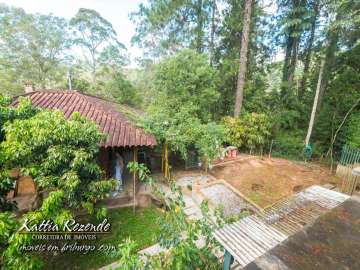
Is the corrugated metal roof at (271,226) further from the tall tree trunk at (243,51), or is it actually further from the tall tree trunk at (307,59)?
the tall tree trunk at (307,59)

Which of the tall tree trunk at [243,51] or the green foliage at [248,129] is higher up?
the tall tree trunk at [243,51]

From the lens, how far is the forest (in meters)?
8.95

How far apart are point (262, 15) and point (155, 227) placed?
15.1 metres

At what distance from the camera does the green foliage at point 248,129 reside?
415 inches

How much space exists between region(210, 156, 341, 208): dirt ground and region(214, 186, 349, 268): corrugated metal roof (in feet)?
8.93

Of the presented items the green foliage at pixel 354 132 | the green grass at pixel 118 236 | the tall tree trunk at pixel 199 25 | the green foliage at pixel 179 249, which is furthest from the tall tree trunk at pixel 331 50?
the green grass at pixel 118 236

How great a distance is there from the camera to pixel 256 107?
40.9ft

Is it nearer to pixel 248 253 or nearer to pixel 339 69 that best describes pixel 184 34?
pixel 339 69

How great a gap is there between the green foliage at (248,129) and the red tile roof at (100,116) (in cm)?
605

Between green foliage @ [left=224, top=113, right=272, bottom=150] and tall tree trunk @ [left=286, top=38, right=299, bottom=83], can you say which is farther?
tall tree trunk @ [left=286, top=38, right=299, bottom=83]

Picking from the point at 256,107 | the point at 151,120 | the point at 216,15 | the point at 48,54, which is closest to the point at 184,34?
the point at 216,15

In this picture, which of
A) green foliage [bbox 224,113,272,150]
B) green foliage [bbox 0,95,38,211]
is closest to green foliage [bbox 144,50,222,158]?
green foliage [bbox 224,113,272,150]

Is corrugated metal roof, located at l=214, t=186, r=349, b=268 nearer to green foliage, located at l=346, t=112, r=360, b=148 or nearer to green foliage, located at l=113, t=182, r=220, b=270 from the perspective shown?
green foliage, located at l=113, t=182, r=220, b=270

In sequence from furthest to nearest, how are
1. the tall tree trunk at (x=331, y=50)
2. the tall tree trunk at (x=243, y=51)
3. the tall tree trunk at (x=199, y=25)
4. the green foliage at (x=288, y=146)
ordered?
the tall tree trunk at (x=199, y=25)
the green foliage at (x=288, y=146)
the tall tree trunk at (x=243, y=51)
the tall tree trunk at (x=331, y=50)
